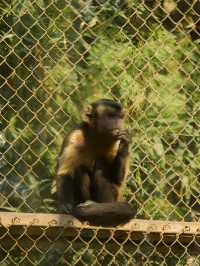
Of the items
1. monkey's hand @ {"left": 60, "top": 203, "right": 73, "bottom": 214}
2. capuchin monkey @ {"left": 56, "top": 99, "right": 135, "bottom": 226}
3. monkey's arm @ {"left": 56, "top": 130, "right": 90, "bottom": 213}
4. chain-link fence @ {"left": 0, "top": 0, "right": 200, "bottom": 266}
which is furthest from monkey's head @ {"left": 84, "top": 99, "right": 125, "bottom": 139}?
Answer: monkey's hand @ {"left": 60, "top": 203, "right": 73, "bottom": 214}

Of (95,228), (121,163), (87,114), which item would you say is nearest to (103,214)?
(95,228)

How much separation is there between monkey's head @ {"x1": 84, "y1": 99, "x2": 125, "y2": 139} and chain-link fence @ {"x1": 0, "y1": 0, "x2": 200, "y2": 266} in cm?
12

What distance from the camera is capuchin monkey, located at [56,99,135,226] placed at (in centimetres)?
487

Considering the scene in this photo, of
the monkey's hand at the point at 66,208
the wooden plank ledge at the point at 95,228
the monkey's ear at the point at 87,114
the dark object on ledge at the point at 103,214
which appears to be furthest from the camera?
the monkey's ear at the point at 87,114

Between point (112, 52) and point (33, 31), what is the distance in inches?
20.8

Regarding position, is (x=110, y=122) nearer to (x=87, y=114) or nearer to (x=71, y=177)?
(x=87, y=114)

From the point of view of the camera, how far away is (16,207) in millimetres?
5297

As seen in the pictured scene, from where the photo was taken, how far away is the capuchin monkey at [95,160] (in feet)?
16.0

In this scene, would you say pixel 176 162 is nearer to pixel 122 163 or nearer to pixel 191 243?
pixel 122 163

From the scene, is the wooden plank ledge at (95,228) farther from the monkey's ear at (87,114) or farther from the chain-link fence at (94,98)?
the monkey's ear at (87,114)

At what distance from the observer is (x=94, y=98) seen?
18.1 feet

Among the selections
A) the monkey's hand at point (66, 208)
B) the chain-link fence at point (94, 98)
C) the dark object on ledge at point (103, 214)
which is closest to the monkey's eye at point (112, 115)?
the chain-link fence at point (94, 98)

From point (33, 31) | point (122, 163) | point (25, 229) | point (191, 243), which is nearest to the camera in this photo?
point (25, 229)

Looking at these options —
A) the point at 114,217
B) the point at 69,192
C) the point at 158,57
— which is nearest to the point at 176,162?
the point at 158,57
